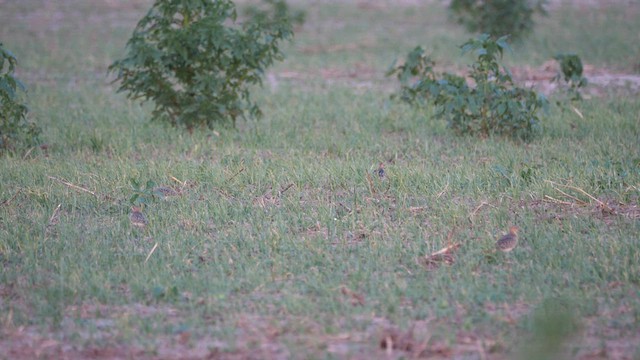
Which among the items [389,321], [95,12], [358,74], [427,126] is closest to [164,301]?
[389,321]

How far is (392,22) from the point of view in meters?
19.4

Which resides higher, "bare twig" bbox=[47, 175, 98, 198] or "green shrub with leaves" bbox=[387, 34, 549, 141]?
"green shrub with leaves" bbox=[387, 34, 549, 141]

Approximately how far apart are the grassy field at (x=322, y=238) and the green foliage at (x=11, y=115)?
256 mm

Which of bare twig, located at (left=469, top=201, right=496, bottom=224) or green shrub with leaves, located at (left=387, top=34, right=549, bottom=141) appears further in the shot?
green shrub with leaves, located at (left=387, top=34, right=549, bottom=141)

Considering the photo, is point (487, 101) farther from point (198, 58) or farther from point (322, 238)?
point (322, 238)

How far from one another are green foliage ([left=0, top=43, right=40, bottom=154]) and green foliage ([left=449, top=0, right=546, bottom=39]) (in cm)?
844

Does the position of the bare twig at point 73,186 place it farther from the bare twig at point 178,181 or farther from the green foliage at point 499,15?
the green foliage at point 499,15

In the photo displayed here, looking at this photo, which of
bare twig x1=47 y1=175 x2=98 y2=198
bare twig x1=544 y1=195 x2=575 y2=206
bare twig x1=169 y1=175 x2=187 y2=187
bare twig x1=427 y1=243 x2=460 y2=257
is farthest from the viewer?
bare twig x1=169 y1=175 x2=187 y2=187

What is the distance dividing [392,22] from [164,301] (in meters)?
15.9

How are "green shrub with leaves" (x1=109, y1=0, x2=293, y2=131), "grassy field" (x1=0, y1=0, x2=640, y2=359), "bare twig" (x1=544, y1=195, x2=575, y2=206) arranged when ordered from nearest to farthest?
"grassy field" (x1=0, y1=0, x2=640, y2=359), "bare twig" (x1=544, y1=195, x2=575, y2=206), "green shrub with leaves" (x1=109, y1=0, x2=293, y2=131)

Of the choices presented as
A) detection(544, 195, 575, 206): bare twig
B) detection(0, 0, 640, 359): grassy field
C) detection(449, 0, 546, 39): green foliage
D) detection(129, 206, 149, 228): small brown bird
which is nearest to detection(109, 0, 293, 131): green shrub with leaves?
detection(0, 0, 640, 359): grassy field

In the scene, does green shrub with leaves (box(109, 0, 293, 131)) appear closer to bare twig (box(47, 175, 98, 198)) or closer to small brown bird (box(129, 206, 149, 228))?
bare twig (box(47, 175, 98, 198))

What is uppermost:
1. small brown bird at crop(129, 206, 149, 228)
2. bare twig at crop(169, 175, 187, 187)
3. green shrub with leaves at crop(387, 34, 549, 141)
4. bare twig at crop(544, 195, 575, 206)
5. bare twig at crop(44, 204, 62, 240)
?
green shrub with leaves at crop(387, 34, 549, 141)

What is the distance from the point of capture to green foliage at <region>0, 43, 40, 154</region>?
6.94 meters
